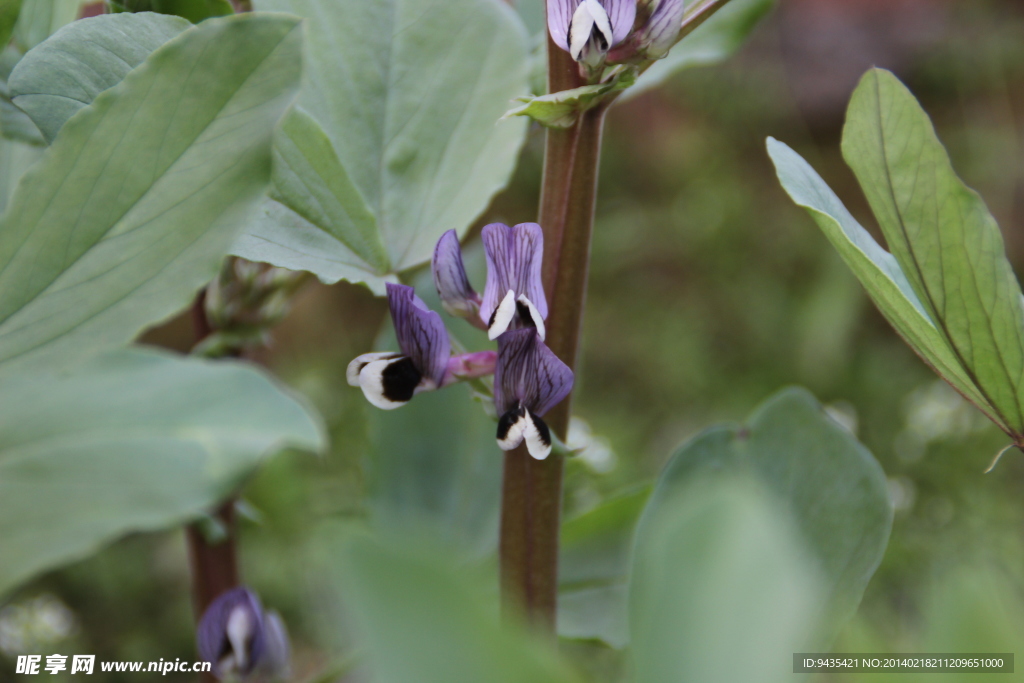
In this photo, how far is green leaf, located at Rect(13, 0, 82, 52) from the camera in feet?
0.74

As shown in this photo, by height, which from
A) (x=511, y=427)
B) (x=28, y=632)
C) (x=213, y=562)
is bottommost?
(x=28, y=632)

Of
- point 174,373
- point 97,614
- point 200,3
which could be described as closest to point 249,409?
point 174,373

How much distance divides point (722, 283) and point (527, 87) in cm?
121

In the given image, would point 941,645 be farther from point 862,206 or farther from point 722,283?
point 862,206

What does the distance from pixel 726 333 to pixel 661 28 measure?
1.25 meters

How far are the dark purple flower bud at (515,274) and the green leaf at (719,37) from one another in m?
0.12

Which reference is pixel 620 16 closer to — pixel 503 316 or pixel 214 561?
pixel 503 316

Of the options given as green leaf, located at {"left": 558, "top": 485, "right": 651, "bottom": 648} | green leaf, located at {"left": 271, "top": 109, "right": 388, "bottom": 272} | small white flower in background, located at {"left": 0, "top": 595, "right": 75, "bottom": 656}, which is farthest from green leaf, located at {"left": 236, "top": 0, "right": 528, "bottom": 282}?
small white flower in background, located at {"left": 0, "top": 595, "right": 75, "bottom": 656}

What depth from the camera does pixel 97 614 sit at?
0.88 metres

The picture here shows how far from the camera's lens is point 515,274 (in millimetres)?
190

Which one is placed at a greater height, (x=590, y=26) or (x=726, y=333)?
(x=590, y=26)

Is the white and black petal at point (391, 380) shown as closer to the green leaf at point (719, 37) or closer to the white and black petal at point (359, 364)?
the white and black petal at point (359, 364)

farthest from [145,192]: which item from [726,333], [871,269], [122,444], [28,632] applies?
[726,333]

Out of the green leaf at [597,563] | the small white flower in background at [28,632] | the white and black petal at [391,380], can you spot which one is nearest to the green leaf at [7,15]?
the white and black petal at [391,380]
